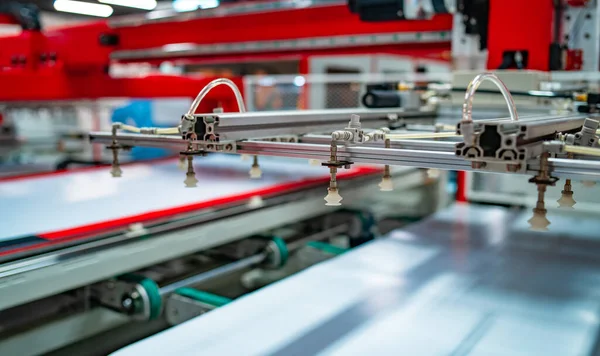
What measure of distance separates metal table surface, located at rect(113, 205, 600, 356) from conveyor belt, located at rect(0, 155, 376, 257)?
1.71ft

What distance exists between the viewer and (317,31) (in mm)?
2850

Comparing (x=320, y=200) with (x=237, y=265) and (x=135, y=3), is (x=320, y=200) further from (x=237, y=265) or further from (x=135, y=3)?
(x=135, y=3)

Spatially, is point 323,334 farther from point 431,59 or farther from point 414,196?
point 431,59

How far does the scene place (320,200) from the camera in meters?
3.04

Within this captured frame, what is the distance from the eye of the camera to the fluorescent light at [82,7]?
1063cm

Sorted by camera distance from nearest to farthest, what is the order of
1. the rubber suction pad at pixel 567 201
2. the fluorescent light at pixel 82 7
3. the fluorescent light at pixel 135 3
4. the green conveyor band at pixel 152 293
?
the rubber suction pad at pixel 567 201
the green conveyor band at pixel 152 293
the fluorescent light at pixel 135 3
the fluorescent light at pixel 82 7

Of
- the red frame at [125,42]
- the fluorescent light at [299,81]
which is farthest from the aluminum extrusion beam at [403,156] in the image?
the fluorescent light at [299,81]

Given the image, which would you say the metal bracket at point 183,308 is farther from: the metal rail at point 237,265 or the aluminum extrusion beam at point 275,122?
the aluminum extrusion beam at point 275,122

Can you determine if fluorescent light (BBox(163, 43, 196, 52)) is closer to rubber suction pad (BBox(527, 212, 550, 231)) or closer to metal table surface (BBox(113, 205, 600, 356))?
metal table surface (BBox(113, 205, 600, 356))

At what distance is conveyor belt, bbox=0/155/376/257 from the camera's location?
197cm

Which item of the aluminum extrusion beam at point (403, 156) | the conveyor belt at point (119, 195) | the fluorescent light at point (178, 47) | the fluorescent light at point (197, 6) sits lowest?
the conveyor belt at point (119, 195)

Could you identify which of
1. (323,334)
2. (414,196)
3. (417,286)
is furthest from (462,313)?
(414,196)

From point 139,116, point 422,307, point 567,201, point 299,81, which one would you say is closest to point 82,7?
point 139,116

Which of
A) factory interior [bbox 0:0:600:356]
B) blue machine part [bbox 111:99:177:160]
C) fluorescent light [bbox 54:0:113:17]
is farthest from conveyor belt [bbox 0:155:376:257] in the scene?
fluorescent light [bbox 54:0:113:17]
